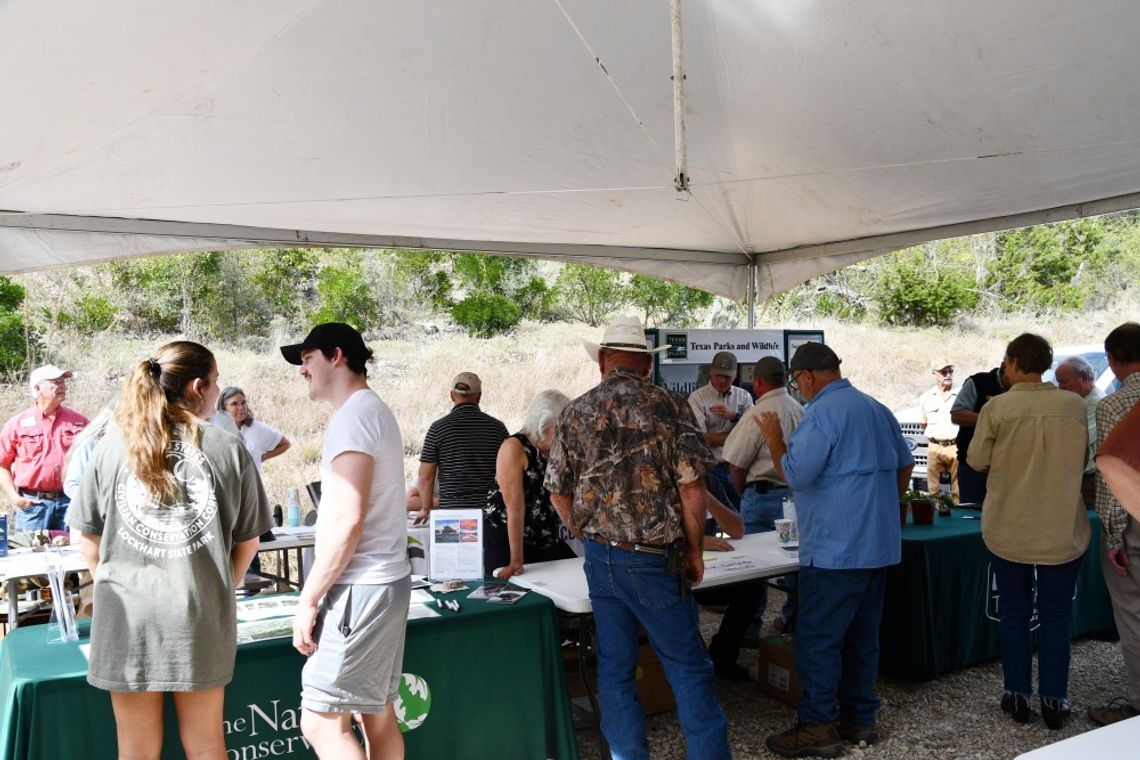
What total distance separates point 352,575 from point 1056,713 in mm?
2874

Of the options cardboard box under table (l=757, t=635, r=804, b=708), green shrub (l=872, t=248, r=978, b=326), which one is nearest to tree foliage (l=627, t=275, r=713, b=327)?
green shrub (l=872, t=248, r=978, b=326)

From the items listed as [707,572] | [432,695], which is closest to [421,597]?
[432,695]

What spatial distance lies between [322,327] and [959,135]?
2.88 metres

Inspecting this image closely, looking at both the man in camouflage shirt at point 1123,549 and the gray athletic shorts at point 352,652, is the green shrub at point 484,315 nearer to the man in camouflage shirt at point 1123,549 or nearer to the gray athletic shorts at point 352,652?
the man in camouflage shirt at point 1123,549

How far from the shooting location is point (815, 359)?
10.4ft

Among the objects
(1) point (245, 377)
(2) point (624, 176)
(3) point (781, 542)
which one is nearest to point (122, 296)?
(1) point (245, 377)

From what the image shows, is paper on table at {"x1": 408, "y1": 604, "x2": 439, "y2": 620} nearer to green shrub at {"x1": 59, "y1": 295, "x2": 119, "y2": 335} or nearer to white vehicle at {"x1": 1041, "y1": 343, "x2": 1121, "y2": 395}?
white vehicle at {"x1": 1041, "y1": 343, "x2": 1121, "y2": 395}

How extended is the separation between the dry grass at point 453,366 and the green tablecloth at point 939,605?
8.55 meters

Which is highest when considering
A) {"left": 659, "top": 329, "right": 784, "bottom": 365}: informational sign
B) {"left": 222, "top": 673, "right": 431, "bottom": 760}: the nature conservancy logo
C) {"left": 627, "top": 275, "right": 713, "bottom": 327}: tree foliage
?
{"left": 627, "top": 275, "right": 713, "bottom": 327}: tree foliage

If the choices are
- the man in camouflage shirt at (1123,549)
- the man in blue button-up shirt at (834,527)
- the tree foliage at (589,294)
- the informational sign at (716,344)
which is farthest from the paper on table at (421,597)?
the tree foliage at (589,294)

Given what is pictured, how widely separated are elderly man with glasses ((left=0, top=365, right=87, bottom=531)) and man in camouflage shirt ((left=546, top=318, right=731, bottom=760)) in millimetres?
3557

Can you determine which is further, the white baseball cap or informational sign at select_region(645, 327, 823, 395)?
informational sign at select_region(645, 327, 823, 395)

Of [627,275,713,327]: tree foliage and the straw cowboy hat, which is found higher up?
[627,275,713,327]: tree foliage

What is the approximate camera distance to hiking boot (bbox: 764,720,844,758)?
315 centimetres
